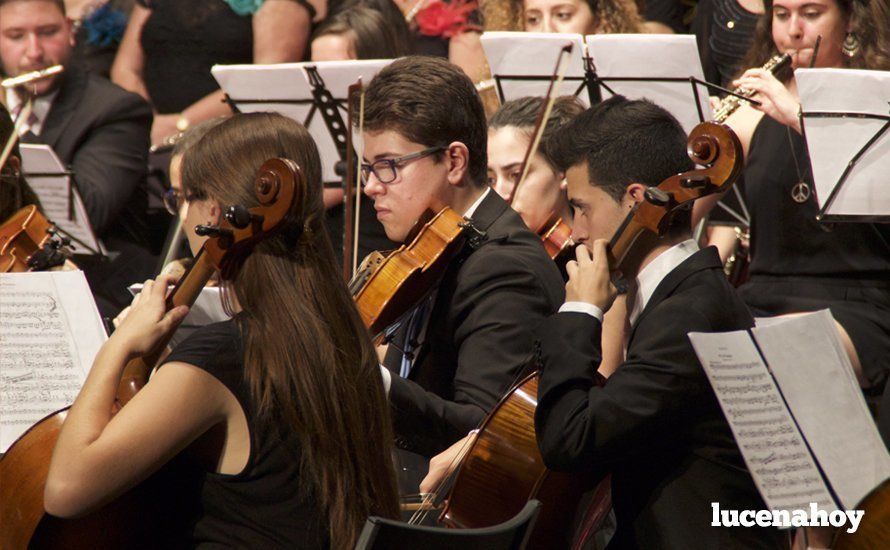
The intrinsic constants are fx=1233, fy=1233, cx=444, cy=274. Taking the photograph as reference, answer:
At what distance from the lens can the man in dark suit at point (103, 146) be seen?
493cm

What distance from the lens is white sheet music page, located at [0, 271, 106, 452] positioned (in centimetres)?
264

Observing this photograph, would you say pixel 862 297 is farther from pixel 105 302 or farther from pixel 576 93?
pixel 105 302

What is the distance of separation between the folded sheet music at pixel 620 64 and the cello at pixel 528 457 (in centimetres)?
143

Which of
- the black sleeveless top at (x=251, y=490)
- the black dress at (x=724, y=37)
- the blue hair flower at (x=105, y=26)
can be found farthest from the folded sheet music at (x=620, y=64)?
the blue hair flower at (x=105, y=26)

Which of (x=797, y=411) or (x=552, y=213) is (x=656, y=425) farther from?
(x=552, y=213)

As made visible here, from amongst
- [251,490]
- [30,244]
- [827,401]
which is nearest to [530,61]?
[30,244]

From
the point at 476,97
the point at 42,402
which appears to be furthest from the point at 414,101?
the point at 42,402

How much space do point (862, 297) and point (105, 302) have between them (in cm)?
281

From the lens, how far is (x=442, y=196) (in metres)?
2.96

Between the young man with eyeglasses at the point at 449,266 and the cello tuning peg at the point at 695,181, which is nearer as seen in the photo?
the cello tuning peg at the point at 695,181

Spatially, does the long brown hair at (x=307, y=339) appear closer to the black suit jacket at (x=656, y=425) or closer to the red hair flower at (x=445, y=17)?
the black suit jacket at (x=656, y=425)

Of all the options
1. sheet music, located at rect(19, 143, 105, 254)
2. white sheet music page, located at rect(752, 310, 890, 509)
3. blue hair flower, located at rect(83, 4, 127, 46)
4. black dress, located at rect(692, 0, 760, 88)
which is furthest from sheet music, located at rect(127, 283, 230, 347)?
blue hair flower, located at rect(83, 4, 127, 46)

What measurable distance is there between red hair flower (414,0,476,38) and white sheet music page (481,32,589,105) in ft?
3.85

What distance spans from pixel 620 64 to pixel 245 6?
2159 mm
